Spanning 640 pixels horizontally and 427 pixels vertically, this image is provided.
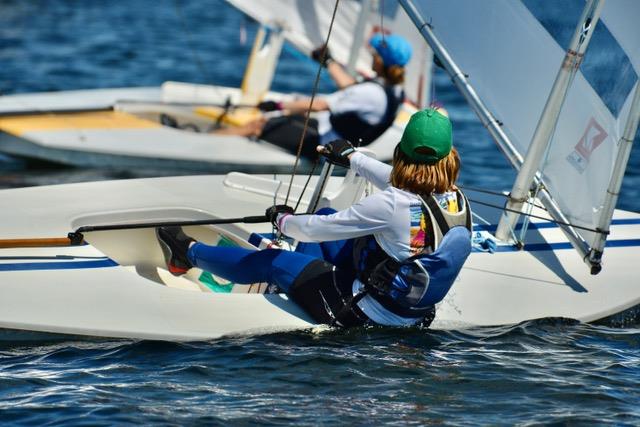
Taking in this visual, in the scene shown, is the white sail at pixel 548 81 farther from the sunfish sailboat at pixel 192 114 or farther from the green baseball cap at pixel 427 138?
the sunfish sailboat at pixel 192 114

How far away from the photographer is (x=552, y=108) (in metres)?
5.19

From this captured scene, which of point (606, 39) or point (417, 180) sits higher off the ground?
point (606, 39)

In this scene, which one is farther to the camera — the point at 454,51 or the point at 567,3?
the point at 454,51

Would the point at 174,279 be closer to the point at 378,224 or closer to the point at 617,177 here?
the point at 378,224

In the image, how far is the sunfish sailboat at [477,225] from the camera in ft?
15.8

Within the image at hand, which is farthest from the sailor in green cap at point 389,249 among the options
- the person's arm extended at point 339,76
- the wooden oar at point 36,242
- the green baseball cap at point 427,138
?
the person's arm extended at point 339,76

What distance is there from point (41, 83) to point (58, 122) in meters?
3.98

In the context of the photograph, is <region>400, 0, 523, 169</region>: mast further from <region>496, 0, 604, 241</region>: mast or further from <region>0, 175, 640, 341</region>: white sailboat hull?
<region>0, 175, 640, 341</region>: white sailboat hull

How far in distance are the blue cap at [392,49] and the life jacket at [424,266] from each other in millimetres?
2719

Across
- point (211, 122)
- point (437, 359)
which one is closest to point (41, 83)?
point (211, 122)

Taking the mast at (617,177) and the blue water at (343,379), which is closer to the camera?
the blue water at (343,379)

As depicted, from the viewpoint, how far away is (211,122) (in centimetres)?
915

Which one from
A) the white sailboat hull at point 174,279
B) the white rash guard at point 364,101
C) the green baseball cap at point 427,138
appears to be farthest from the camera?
the white rash guard at point 364,101

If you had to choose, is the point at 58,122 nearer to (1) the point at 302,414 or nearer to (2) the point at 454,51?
(2) the point at 454,51
